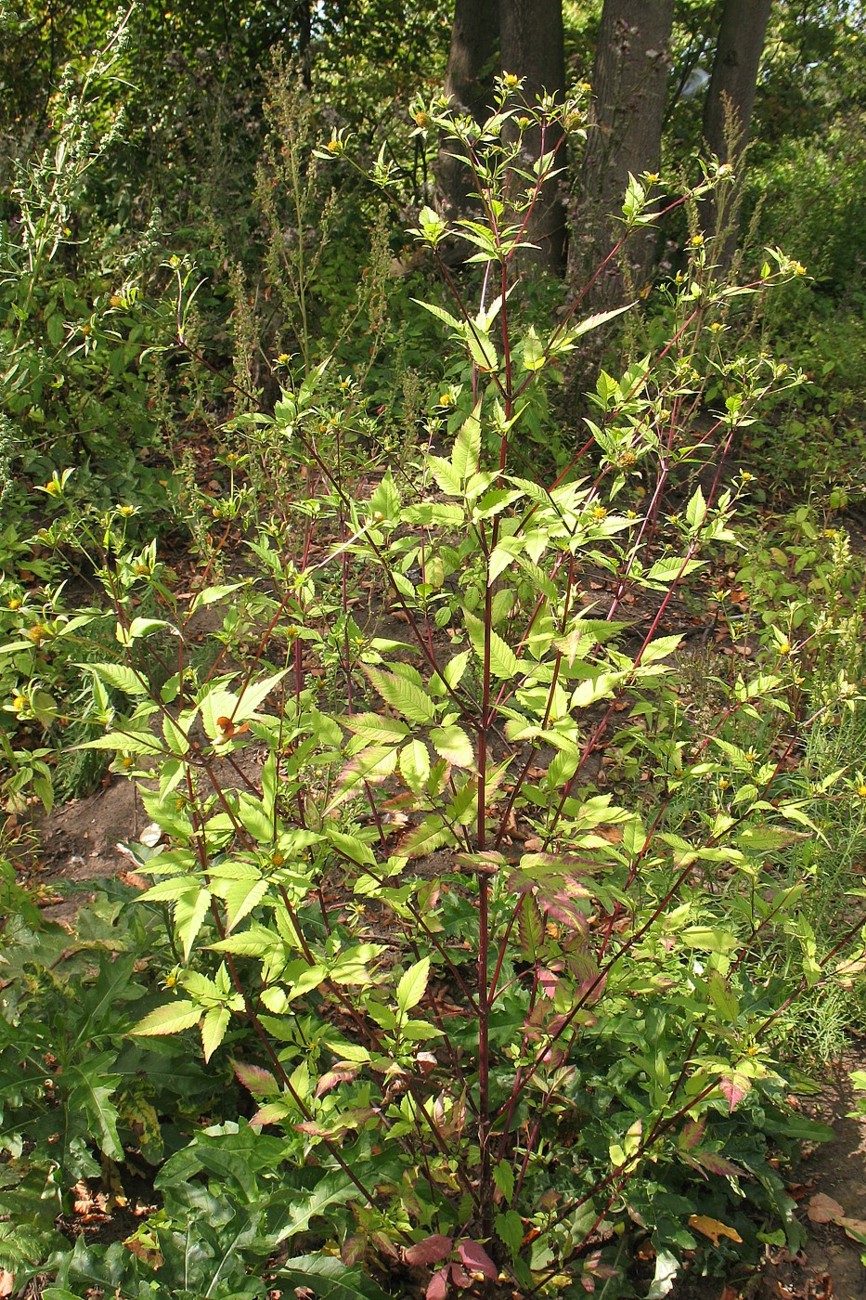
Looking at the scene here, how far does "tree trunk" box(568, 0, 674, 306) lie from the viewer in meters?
5.60

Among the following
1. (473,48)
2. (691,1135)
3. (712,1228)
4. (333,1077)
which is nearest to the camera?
(333,1077)

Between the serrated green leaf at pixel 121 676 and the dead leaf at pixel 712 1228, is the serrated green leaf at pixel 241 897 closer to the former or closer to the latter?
the serrated green leaf at pixel 121 676

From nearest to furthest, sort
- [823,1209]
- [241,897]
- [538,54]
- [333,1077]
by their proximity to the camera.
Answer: [241,897], [333,1077], [823,1209], [538,54]

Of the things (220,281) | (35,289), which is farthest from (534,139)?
(35,289)

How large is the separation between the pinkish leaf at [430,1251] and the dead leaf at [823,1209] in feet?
3.03

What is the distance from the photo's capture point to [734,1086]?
1717 millimetres

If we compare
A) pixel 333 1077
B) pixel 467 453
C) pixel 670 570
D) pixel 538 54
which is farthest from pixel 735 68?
pixel 333 1077

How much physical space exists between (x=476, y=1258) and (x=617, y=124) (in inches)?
226

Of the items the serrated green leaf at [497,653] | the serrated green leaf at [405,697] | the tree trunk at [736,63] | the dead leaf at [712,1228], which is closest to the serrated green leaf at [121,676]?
the serrated green leaf at [405,697]

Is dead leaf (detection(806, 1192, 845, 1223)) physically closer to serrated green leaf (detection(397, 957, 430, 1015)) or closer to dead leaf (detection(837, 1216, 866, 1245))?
dead leaf (detection(837, 1216, 866, 1245))

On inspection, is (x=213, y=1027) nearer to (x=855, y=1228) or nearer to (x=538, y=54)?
(x=855, y=1228)

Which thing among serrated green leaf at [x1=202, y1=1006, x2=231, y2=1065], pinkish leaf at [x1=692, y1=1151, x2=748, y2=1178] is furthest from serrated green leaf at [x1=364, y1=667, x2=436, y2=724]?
pinkish leaf at [x1=692, y1=1151, x2=748, y2=1178]

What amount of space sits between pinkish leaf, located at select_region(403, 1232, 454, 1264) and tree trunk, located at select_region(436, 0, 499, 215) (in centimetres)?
740

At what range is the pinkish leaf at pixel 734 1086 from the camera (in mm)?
1637
